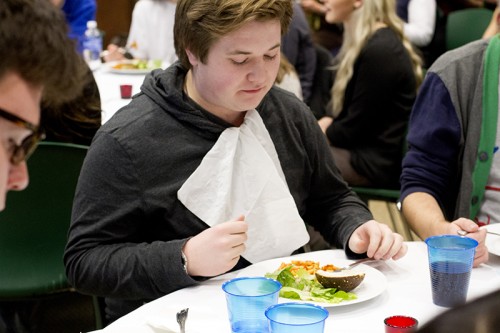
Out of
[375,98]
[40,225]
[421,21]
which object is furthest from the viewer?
[421,21]

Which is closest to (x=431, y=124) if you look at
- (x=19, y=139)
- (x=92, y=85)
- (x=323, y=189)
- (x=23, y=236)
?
(x=323, y=189)

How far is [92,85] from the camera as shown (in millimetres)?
2783

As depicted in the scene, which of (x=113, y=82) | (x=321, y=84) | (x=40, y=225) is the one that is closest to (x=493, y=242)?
(x=40, y=225)

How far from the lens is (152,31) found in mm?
5238

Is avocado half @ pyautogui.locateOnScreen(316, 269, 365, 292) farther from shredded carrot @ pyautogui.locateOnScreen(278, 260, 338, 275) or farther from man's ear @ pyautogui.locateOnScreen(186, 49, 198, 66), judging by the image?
man's ear @ pyautogui.locateOnScreen(186, 49, 198, 66)

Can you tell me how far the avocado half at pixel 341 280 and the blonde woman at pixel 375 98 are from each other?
2164 millimetres

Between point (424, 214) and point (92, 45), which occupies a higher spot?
point (92, 45)

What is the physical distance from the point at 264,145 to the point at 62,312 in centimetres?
151

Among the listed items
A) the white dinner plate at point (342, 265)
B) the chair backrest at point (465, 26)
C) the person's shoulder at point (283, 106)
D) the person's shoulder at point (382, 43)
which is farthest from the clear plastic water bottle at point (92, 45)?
the white dinner plate at point (342, 265)

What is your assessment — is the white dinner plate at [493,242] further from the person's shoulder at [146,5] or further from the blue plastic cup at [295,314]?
the person's shoulder at [146,5]

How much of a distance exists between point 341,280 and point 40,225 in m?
1.36

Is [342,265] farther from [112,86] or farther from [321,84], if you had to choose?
[321,84]

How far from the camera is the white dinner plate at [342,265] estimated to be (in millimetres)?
1624

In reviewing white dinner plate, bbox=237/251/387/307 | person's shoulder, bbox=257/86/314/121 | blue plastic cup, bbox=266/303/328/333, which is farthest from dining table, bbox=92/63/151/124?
blue plastic cup, bbox=266/303/328/333
